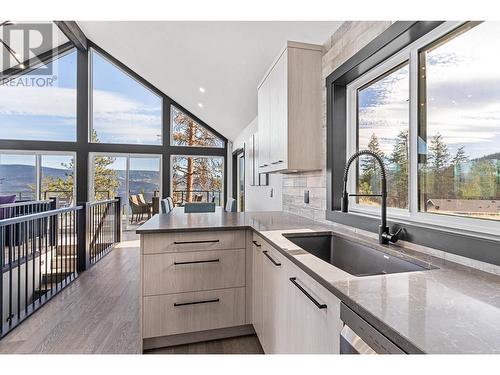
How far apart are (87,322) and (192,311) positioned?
108 centimetres

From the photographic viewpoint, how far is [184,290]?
6.07ft

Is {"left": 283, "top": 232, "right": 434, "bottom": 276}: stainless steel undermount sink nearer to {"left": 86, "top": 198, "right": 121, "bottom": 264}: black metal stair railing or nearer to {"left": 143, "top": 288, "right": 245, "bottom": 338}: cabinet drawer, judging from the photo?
{"left": 143, "top": 288, "right": 245, "bottom": 338}: cabinet drawer

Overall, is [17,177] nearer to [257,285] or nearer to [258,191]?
[258,191]

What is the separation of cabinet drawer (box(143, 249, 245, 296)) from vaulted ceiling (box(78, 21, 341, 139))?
1.87m

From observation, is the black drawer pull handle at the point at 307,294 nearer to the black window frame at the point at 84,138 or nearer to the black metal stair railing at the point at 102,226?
the black metal stair railing at the point at 102,226

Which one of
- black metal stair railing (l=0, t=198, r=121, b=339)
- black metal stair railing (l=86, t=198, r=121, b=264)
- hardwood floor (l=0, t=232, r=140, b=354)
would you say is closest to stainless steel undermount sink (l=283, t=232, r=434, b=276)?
hardwood floor (l=0, t=232, r=140, b=354)

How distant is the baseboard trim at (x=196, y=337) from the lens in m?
1.86

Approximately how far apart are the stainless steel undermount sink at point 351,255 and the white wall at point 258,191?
4.93ft

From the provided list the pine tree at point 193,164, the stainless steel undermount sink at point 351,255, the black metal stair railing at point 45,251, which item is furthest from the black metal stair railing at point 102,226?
the stainless steel undermount sink at point 351,255

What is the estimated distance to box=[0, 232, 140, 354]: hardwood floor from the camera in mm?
1941

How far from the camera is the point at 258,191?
14.8 ft
